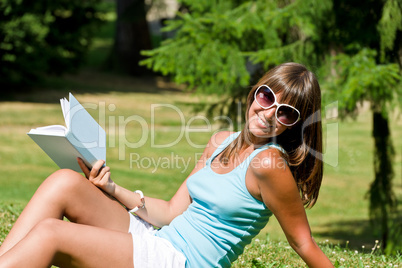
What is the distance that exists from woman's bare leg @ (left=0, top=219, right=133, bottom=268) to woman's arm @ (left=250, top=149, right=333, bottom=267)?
24.9 inches

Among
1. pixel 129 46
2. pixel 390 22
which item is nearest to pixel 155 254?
pixel 390 22

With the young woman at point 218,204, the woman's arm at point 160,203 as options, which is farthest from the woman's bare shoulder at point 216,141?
the young woman at point 218,204

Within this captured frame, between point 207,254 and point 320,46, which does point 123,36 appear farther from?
point 207,254

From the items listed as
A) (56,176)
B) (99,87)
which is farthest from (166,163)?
(56,176)

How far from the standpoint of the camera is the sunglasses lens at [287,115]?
2.67 meters

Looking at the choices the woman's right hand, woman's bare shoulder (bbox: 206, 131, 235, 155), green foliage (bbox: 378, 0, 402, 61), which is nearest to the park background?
green foliage (bbox: 378, 0, 402, 61)

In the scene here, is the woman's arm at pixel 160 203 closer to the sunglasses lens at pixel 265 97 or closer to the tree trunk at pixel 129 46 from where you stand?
the sunglasses lens at pixel 265 97

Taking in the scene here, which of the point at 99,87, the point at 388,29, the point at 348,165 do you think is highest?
the point at 388,29

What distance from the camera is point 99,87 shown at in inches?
805

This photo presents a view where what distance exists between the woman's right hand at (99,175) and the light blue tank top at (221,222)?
1.34 feet

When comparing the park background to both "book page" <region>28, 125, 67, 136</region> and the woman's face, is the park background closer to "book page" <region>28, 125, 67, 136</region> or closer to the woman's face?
the woman's face

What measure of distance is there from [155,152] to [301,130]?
10.4 m

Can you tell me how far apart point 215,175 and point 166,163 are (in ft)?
32.8

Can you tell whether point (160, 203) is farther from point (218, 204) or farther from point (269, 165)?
point (269, 165)
